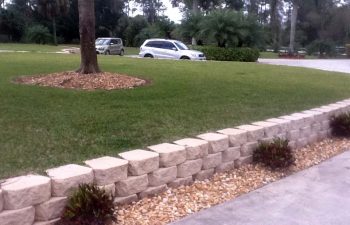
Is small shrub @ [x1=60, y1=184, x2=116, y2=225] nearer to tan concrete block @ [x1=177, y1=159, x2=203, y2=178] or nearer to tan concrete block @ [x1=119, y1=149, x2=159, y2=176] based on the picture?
tan concrete block @ [x1=119, y1=149, x2=159, y2=176]

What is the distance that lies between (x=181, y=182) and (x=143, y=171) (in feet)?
2.34

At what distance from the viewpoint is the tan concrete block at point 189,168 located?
512 centimetres

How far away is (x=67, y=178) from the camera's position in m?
3.94

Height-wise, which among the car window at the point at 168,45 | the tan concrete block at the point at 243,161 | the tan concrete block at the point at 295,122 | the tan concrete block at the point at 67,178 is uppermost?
the car window at the point at 168,45

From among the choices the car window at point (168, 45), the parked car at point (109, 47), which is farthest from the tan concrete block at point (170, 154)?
the parked car at point (109, 47)

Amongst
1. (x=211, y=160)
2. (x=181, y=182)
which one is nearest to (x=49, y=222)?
(x=181, y=182)

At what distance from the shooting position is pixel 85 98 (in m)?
8.03

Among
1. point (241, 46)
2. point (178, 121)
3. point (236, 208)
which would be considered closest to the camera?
point (236, 208)

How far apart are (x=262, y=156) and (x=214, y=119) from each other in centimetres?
123

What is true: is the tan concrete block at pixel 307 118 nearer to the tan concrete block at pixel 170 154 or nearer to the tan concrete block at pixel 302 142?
the tan concrete block at pixel 302 142

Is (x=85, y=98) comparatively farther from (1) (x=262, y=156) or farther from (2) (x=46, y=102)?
(1) (x=262, y=156)

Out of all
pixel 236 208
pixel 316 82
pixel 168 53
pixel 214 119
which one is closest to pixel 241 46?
pixel 168 53

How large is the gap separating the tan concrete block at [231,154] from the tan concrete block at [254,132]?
0.33m

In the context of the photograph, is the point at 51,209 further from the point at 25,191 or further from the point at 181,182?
the point at 181,182
